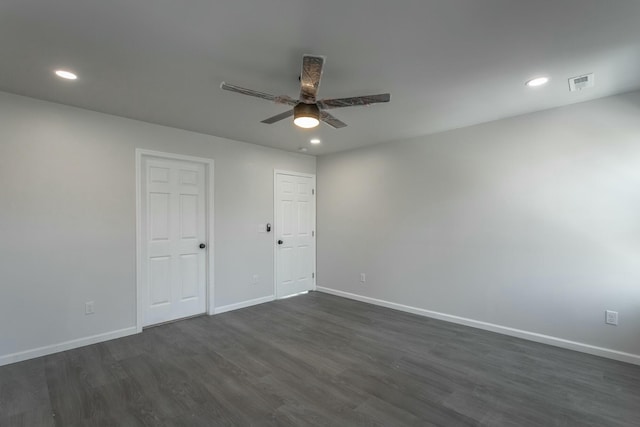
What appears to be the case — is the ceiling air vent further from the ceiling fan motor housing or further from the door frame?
the door frame

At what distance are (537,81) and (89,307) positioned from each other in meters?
4.92

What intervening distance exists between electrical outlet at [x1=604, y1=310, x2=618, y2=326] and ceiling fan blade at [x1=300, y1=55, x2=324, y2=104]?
3.50 metres

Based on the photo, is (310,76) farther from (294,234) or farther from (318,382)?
(294,234)

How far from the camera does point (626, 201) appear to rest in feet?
9.55

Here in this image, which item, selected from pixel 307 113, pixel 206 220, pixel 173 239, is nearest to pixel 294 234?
pixel 206 220

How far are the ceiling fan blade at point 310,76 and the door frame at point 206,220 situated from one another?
2395 mm

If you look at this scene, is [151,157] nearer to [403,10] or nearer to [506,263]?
[403,10]

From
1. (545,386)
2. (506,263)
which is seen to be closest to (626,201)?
(506,263)

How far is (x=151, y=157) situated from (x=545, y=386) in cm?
470

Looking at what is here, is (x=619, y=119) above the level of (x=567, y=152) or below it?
above

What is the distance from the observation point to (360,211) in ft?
16.7

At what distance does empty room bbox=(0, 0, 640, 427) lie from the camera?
201cm

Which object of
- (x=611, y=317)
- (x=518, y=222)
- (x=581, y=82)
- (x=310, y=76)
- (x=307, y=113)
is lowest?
(x=611, y=317)

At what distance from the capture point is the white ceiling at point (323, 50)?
5.65 feet
